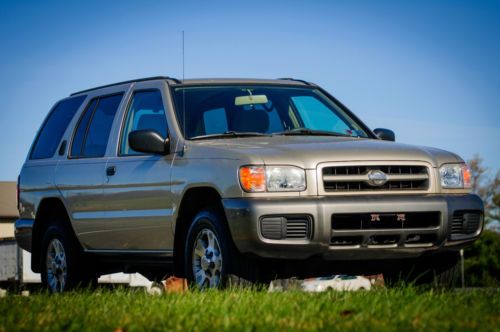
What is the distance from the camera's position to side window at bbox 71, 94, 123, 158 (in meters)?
9.82

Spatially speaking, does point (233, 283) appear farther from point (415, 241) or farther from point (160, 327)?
point (160, 327)

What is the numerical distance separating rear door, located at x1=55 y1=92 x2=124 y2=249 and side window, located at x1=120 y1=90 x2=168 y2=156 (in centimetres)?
26

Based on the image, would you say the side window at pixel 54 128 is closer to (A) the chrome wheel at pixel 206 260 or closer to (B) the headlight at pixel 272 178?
(A) the chrome wheel at pixel 206 260

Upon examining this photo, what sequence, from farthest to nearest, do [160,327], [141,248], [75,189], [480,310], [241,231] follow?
[75,189], [141,248], [241,231], [480,310], [160,327]

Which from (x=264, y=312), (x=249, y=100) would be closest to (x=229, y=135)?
(x=249, y=100)

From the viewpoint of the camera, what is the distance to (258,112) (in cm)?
921

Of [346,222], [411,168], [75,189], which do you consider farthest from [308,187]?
[75,189]

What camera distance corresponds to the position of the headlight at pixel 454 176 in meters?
8.04

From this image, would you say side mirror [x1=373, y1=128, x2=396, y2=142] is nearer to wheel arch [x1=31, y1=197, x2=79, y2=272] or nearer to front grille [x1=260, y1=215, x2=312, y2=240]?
front grille [x1=260, y1=215, x2=312, y2=240]

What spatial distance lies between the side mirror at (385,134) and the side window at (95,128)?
247cm

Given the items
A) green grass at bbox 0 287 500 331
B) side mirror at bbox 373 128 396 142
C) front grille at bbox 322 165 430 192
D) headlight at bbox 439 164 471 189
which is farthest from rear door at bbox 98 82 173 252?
headlight at bbox 439 164 471 189

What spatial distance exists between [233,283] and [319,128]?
6.89 feet

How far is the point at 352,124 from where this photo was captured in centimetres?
959

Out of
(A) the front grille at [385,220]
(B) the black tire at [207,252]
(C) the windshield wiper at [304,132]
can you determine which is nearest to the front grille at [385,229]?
(A) the front grille at [385,220]
